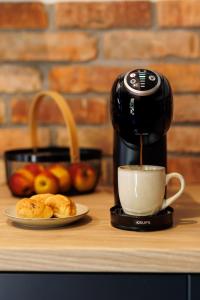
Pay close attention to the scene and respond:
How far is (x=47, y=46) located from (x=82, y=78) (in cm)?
13

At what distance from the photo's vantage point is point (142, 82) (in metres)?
1.02

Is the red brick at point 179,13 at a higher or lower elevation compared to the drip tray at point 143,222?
higher

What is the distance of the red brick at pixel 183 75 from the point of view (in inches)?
58.7

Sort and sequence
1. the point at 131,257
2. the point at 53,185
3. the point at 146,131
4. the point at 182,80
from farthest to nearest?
the point at 182,80
the point at 53,185
the point at 146,131
the point at 131,257

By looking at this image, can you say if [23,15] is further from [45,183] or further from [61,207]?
[61,207]

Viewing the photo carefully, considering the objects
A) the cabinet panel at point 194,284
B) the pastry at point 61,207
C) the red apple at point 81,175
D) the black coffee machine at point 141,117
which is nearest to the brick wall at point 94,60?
the red apple at point 81,175

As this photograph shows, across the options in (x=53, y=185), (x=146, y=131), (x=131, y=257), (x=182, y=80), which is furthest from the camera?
(x=182, y=80)

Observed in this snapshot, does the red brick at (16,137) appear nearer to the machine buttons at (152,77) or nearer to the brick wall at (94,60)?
the brick wall at (94,60)

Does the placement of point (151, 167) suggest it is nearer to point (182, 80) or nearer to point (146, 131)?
point (146, 131)

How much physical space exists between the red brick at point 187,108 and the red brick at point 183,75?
0.07 feet

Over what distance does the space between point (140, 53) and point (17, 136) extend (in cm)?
42

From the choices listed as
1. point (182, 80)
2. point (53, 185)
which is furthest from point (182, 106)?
point (53, 185)

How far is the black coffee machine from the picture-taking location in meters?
0.97

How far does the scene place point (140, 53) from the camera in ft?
4.91
